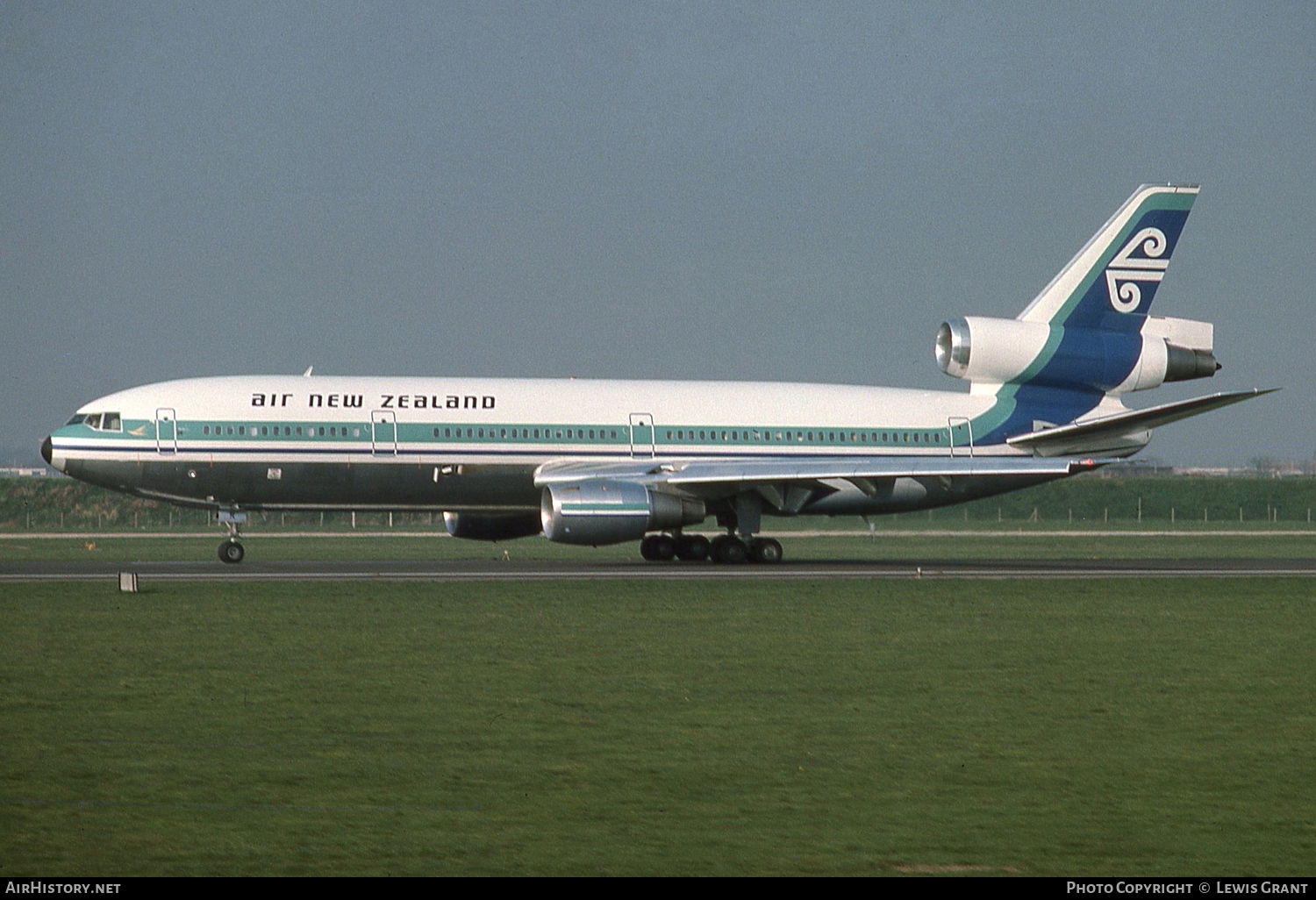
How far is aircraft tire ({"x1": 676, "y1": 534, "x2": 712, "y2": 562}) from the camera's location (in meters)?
37.7

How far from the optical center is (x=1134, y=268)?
131 feet

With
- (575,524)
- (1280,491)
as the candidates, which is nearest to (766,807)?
(575,524)

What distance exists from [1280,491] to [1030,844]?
92.2 meters

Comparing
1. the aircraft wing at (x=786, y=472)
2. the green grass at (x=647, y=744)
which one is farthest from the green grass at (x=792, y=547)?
the green grass at (x=647, y=744)

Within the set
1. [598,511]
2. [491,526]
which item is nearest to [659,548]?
[491,526]

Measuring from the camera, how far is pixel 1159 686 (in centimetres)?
1530

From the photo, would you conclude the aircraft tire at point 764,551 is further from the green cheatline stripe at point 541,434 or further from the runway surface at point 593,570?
the green cheatline stripe at point 541,434

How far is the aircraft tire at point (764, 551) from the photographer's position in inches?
1460

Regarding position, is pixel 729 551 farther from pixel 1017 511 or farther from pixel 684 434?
pixel 1017 511

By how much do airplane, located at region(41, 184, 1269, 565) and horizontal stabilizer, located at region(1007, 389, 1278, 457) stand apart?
0.20 feet

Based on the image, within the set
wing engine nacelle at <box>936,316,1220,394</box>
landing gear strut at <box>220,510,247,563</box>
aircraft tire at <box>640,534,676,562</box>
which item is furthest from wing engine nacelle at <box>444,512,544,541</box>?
wing engine nacelle at <box>936,316,1220,394</box>

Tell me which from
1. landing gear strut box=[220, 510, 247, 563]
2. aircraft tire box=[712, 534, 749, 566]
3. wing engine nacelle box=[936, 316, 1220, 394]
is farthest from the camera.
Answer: wing engine nacelle box=[936, 316, 1220, 394]

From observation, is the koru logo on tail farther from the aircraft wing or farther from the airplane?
the aircraft wing

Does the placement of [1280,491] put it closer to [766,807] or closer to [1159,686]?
[1159,686]
